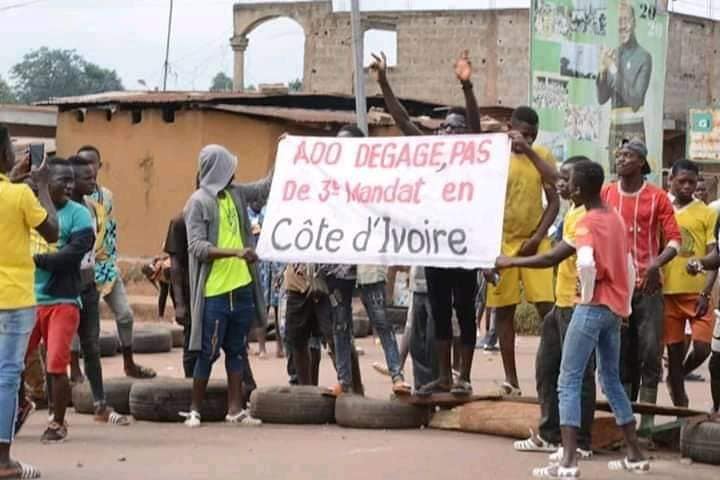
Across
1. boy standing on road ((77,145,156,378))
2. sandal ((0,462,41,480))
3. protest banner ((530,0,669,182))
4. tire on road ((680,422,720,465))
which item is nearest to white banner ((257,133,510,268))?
tire on road ((680,422,720,465))

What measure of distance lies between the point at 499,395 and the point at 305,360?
1885 mm

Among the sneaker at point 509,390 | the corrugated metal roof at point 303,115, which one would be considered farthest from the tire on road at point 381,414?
the corrugated metal roof at point 303,115

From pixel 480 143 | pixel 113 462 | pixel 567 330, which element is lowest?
pixel 113 462

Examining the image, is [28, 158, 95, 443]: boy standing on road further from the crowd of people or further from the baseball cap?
the baseball cap

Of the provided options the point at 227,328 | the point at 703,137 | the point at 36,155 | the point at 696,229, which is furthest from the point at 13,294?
the point at 703,137

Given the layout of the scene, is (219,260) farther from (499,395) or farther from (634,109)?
(634,109)

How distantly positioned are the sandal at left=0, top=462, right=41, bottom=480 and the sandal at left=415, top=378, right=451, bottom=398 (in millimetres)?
2937

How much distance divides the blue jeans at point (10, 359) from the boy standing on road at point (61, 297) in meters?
1.38

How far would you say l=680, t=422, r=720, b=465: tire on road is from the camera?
31.1 ft

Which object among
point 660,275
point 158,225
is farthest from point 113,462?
point 158,225

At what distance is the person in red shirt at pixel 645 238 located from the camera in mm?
10070

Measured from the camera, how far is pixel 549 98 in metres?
21.3

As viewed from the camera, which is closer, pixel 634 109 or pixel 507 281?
pixel 507 281

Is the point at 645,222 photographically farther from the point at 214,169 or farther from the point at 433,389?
the point at 214,169
